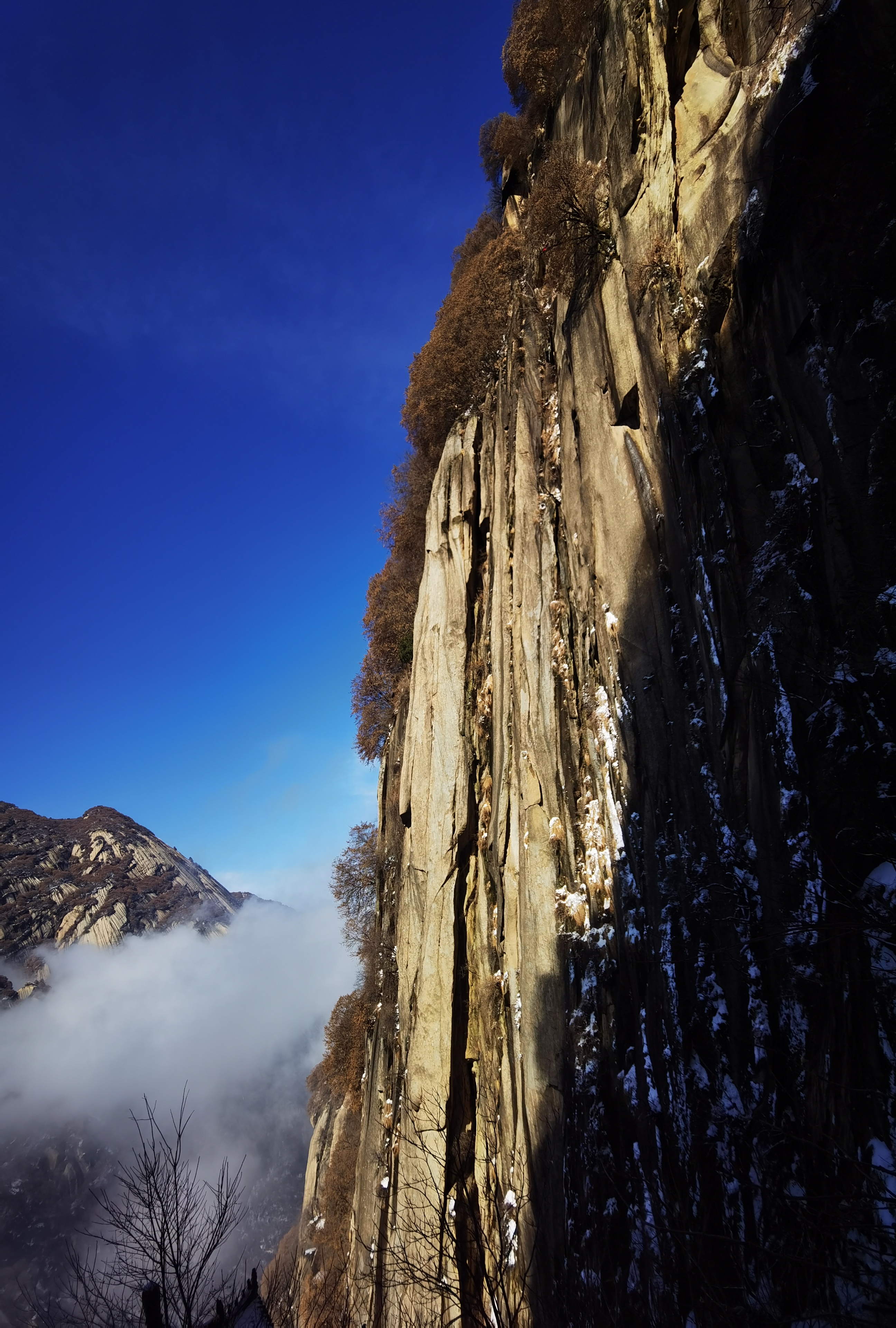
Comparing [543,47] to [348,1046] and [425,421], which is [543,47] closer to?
[425,421]

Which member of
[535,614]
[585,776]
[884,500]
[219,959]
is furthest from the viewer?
[219,959]

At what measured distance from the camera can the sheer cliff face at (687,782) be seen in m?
4.66

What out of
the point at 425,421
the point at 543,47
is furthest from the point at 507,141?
the point at 425,421

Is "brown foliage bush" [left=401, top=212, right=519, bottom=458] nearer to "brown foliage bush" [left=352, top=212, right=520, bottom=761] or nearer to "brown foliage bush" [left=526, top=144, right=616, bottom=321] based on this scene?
"brown foliage bush" [left=352, top=212, right=520, bottom=761]

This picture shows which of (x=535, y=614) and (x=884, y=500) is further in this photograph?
(x=535, y=614)

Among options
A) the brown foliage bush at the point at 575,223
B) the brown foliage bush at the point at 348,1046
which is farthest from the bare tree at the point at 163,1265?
the brown foliage bush at the point at 575,223

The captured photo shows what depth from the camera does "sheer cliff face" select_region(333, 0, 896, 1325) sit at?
15.3 ft

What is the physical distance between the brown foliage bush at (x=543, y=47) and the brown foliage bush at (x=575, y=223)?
2.95 meters

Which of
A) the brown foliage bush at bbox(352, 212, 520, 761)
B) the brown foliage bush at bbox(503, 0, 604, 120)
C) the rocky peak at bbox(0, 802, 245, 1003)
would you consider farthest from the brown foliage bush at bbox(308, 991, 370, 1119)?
the rocky peak at bbox(0, 802, 245, 1003)

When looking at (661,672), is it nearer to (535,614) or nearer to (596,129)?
(535,614)

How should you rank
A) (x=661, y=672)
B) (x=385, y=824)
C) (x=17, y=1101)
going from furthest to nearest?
(x=17, y=1101)
(x=385, y=824)
(x=661, y=672)

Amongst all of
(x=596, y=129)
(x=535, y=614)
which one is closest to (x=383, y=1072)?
(x=535, y=614)

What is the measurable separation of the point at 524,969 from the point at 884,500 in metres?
7.91

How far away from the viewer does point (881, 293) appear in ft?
16.9
